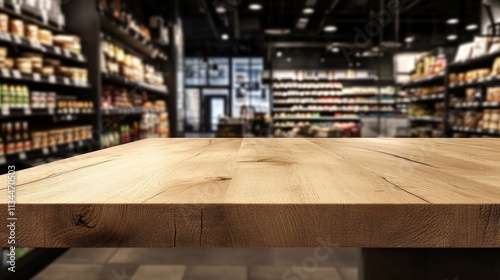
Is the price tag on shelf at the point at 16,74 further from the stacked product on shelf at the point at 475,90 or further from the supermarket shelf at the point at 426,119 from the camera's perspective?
the supermarket shelf at the point at 426,119

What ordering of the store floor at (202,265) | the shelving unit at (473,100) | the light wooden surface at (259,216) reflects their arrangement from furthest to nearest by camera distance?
the shelving unit at (473,100), the store floor at (202,265), the light wooden surface at (259,216)

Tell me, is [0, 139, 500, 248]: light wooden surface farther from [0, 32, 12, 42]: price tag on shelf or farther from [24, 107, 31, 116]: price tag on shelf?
[24, 107, 31, 116]: price tag on shelf

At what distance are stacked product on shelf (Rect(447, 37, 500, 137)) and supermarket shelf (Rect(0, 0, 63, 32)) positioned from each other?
4.37 meters

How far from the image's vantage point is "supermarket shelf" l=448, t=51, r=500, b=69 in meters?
5.04

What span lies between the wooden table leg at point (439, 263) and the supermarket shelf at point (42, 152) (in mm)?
2508

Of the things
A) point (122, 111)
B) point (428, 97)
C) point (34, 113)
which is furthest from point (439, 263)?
Result: point (428, 97)

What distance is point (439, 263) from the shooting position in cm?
86

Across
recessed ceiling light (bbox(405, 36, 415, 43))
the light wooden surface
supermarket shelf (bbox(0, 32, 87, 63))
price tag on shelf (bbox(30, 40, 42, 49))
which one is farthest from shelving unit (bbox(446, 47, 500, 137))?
recessed ceiling light (bbox(405, 36, 415, 43))

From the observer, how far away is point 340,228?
51 centimetres

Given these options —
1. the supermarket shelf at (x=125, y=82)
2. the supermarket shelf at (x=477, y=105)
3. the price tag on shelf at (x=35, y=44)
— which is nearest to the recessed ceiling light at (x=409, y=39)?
the supermarket shelf at (x=477, y=105)

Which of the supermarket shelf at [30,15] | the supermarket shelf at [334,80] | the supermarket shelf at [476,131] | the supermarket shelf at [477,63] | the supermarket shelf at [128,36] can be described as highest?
the supermarket shelf at [334,80]

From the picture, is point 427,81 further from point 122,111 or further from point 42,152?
point 42,152

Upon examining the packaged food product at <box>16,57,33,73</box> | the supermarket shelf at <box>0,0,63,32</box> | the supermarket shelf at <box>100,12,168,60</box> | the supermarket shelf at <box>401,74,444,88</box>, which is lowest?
the packaged food product at <box>16,57,33,73</box>

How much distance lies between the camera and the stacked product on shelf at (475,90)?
480 centimetres
